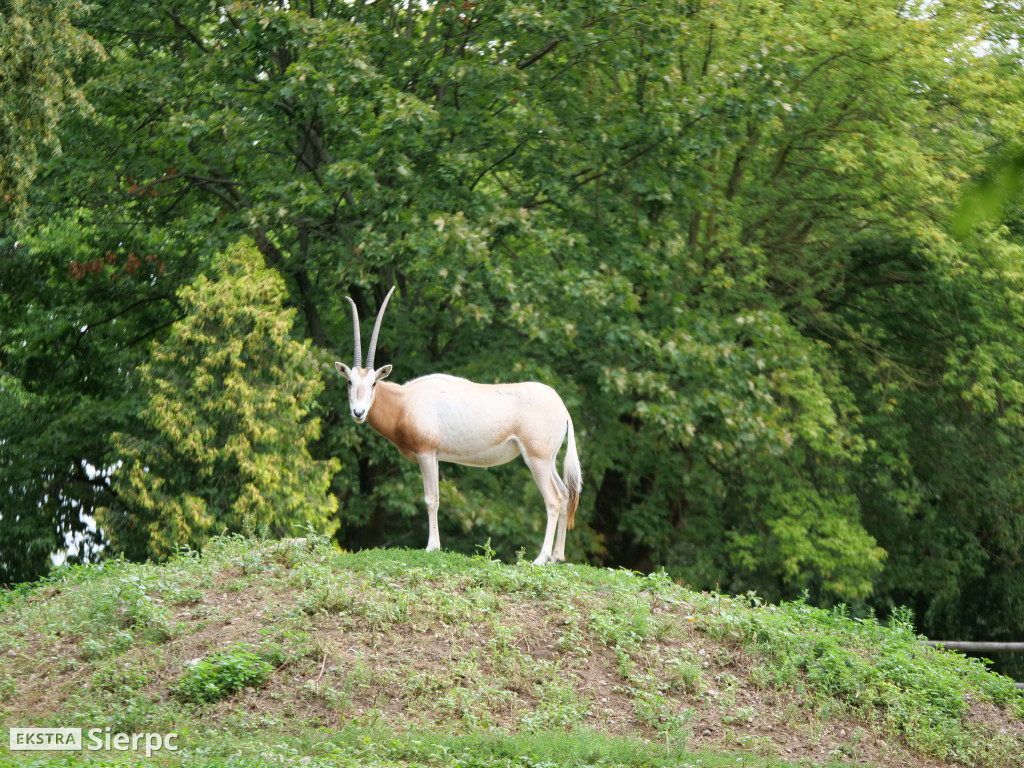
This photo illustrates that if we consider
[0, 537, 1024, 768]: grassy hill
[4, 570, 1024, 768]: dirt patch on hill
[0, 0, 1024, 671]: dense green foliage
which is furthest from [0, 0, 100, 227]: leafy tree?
[4, 570, 1024, 768]: dirt patch on hill

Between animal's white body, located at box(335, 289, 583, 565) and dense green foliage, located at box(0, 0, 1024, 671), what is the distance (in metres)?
2.75

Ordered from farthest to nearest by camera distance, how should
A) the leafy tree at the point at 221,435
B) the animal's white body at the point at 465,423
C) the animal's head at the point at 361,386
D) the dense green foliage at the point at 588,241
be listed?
1. the dense green foliage at the point at 588,241
2. the leafy tree at the point at 221,435
3. the animal's white body at the point at 465,423
4. the animal's head at the point at 361,386

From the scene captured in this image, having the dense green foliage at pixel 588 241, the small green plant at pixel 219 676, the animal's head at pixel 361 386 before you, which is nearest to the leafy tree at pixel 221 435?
the dense green foliage at pixel 588 241

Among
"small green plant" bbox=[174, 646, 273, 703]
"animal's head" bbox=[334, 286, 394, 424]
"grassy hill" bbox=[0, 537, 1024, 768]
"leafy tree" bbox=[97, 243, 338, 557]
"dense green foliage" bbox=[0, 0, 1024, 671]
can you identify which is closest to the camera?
"grassy hill" bbox=[0, 537, 1024, 768]

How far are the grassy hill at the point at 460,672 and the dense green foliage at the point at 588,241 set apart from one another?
13.1 feet

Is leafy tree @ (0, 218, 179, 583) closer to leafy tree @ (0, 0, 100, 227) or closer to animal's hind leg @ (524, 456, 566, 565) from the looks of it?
leafy tree @ (0, 0, 100, 227)

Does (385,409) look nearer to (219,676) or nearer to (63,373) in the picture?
(219,676)

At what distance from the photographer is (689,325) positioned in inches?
664

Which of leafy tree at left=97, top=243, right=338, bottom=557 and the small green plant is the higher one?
leafy tree at left=97, top=243, right=338, bottom=557

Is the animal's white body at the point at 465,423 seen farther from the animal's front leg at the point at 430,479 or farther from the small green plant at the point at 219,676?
the small green plant at the point at 219,676

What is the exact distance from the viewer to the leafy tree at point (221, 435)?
13.9 metres

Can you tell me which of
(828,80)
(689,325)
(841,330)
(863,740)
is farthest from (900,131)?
(863,740)

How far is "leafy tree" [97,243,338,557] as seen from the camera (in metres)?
13.9

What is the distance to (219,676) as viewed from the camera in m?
8.96
